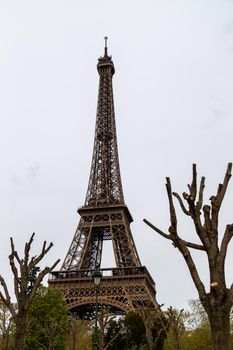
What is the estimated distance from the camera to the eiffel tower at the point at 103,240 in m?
54.9

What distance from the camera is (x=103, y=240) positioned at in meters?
67.1

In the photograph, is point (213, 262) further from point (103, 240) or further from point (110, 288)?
point (103, 240)

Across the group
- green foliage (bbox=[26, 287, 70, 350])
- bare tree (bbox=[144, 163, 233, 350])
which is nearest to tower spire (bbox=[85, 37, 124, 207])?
green foliage (bbox=[26, 287, 70, 350])

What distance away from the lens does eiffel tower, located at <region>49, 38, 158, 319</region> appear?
54875mm

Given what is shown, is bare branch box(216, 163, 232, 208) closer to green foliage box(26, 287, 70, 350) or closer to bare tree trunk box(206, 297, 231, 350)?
bare tree trunk box(206, 297, 231, 350)

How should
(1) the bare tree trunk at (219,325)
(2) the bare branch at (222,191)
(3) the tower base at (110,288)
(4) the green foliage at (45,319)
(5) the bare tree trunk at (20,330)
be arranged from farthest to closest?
(3) the tower base at (110,288) → (4) the green foliage at (45,319) → (5) the bare tree trunk at (20,330) → (2) the bare branch at (222,191) → (1) the bare tree trunk at (219,325)

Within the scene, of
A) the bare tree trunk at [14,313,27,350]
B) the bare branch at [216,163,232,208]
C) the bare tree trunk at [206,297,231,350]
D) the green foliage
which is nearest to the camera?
the bare tree trunk at [206,297,231,350]

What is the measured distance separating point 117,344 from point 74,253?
1518cm

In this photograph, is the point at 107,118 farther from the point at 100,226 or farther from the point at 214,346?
the point at 214,346

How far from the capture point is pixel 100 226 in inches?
2499

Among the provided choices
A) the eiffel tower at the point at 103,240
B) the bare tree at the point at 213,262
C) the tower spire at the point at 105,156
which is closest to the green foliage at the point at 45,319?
the eiffel tower at the point at 103,240

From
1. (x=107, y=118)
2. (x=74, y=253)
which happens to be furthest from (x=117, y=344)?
(x=107, y=118)

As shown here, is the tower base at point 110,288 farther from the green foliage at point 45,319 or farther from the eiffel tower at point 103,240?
the green foliage at point 45,319

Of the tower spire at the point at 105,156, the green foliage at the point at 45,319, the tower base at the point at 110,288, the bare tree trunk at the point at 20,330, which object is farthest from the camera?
the tower spire at the point at 105,156
